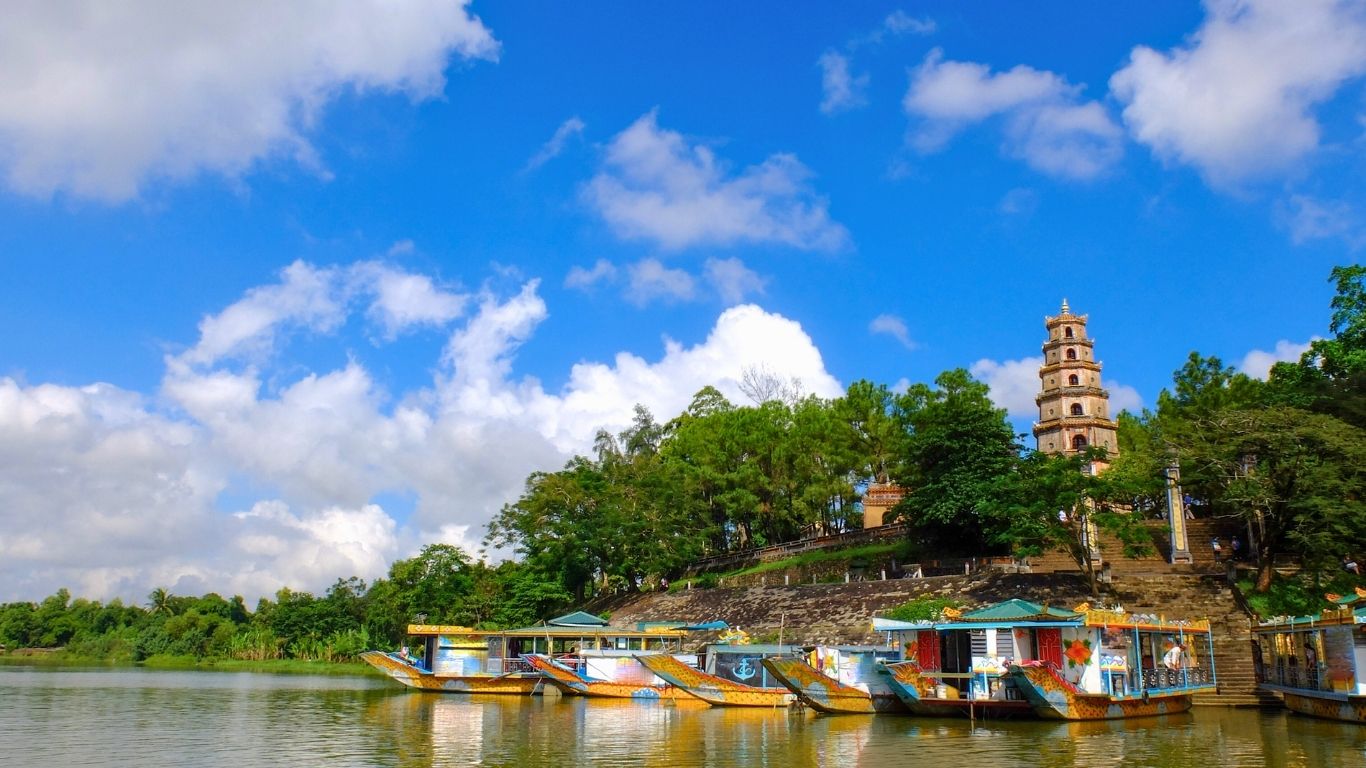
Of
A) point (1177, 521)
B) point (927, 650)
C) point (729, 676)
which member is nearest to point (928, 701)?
point (927, 650)

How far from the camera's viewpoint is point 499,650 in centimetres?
3512

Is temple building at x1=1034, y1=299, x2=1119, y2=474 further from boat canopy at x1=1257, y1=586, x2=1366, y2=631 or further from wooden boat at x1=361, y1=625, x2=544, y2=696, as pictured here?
wooden boat at x1=361, y1=625, x2=544, y2=696

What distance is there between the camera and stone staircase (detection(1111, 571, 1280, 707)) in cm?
2520

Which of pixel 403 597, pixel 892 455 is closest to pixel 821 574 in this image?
pixel 892 455

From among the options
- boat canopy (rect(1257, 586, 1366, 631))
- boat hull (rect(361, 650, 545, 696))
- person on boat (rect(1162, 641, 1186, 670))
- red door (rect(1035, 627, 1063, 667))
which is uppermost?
boat canopy (rect(1257, 586, 1366, 631))

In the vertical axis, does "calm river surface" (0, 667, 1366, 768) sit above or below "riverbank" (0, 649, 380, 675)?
above

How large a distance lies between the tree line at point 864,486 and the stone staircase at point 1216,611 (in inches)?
54.2

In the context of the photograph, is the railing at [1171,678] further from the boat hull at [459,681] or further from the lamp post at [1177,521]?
the boat hull at [459,681]

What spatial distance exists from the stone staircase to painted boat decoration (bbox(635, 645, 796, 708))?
1112cm

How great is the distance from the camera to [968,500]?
36781 millimetres

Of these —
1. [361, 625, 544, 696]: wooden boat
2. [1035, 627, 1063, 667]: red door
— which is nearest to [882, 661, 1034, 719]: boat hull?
[1035, 627, 1063, 667]: red door

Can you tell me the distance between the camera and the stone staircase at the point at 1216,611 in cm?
2520

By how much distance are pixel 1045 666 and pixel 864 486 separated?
31864 millimetres

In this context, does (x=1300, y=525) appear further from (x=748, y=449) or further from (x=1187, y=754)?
(x=748, y=449)
